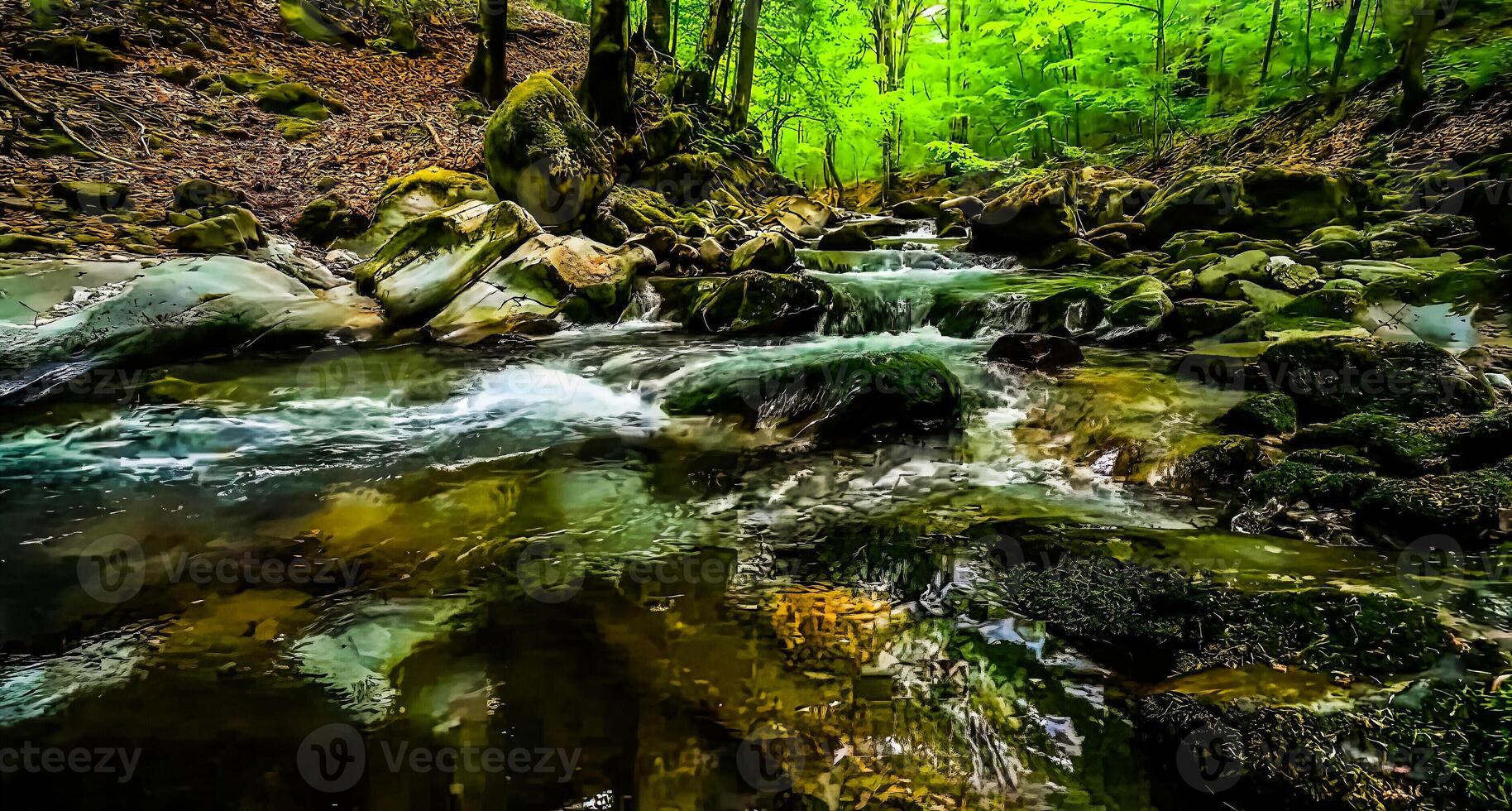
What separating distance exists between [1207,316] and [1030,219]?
15.5 feet

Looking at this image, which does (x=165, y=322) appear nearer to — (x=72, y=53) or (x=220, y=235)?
(x=220, y=235)

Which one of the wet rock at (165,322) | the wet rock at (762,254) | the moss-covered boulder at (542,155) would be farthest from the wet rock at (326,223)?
the wet rock at (762,254)

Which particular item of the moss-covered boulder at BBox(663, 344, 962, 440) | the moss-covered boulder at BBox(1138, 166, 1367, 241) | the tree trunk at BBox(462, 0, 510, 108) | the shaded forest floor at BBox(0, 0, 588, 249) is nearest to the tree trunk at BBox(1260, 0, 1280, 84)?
the moss-covered boulder at BBox(1138, 166, 1367, 241)

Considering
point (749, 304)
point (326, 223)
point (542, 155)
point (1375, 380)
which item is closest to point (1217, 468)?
point (1375, 380)

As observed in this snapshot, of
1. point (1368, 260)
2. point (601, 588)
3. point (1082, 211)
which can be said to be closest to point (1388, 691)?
point (601, 588)

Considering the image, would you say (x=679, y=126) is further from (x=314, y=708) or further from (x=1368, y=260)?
(x=314, y=708)

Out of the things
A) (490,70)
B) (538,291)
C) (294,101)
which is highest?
(490,70)

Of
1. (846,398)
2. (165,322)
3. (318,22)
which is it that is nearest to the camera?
(846,398)

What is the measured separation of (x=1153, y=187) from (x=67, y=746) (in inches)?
641

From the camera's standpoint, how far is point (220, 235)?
6629 mm

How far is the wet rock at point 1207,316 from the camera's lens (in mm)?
6297

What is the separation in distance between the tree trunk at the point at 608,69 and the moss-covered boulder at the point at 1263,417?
9.87m

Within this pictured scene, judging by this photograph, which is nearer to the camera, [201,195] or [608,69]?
[201,195]

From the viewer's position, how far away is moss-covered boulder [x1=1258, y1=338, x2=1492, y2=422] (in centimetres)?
381
